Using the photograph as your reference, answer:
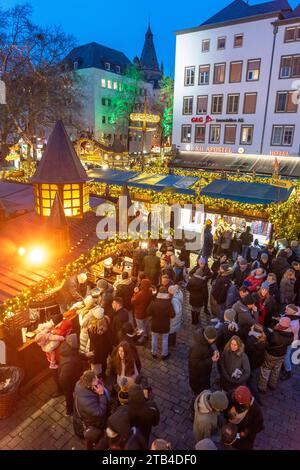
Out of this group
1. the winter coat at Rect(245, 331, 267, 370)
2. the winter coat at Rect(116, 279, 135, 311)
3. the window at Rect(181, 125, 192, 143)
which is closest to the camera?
the winter coat at Rect(245, 331, 267, 370)

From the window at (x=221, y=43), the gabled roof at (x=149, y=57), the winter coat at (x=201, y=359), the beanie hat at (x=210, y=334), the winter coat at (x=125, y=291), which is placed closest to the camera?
the beanie hat at (x=210, y=334)

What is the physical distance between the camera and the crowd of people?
5.13 m

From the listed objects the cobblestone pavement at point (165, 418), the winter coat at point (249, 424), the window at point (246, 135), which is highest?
the window at point (246, 135)

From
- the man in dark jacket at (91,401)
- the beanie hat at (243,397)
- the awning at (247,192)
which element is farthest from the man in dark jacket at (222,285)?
the awning at (247,192)

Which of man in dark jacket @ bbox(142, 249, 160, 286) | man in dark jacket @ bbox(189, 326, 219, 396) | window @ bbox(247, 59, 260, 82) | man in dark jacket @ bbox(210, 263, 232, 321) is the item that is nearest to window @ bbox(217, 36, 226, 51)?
window @ bbox(247, 59, 260, 82)

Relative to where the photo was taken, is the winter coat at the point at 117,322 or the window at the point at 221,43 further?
the window at the point at 221,43

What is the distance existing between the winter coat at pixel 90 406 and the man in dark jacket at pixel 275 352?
3629 mm

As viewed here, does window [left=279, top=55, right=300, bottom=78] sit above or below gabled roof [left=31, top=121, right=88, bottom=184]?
above

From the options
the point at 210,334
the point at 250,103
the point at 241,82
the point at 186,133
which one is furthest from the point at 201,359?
the point at 186,133

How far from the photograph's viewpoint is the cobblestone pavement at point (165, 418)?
611 centimetres

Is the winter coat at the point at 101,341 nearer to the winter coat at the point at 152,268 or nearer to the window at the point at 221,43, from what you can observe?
the winter coat at the point at 152,268

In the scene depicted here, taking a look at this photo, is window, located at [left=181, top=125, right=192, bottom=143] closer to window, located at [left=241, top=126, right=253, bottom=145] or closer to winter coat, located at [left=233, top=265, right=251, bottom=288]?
window, located at [left=241, top=126, right=253, bottom=145]

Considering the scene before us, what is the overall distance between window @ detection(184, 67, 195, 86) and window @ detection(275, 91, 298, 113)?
10.1 metres
